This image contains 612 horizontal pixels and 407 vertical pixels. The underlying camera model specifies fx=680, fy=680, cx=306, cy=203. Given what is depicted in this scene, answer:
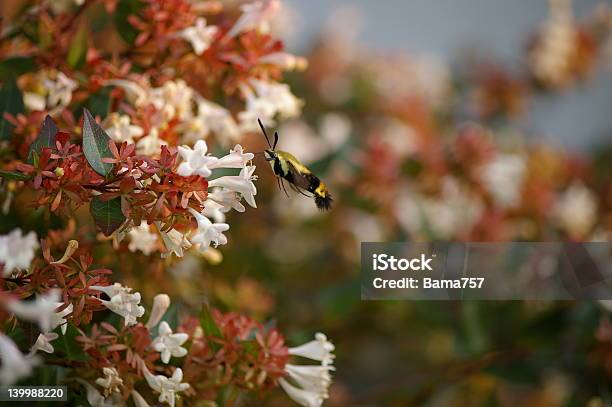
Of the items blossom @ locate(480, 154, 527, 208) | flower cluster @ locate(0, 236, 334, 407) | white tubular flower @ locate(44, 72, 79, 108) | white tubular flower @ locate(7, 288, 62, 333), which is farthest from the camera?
blossom @ locate(480, 154, 527, 208)

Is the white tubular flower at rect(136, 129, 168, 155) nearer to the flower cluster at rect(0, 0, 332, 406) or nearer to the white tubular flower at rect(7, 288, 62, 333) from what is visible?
the flower cluster at rect(0, 0, 332, 406)

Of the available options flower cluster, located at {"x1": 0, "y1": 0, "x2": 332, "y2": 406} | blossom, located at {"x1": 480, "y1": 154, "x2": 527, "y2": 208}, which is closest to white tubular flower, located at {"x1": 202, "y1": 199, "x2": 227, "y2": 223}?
flower cluster, located at {"x1": 0, "y1": 0, "x2": 332, "y2": 406}

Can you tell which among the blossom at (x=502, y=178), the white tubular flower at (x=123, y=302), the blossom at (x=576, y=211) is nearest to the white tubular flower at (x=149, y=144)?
the white tubular flower at (x=123, y=302)

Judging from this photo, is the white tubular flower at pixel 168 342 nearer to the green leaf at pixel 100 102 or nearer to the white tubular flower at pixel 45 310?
the white tubular flower at pixel 45 310

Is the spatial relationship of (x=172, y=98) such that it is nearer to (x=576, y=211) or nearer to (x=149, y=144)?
(x=149, y=144)

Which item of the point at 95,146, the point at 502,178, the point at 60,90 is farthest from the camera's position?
the point at 502,178

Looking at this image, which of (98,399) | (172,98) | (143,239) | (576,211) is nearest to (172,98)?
(172,98)
